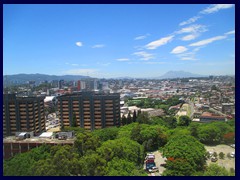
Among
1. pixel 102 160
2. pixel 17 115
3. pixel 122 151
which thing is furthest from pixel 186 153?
pixel 17 115

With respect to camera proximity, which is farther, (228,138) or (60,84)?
(60,84)

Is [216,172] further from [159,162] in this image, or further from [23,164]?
[23,164]

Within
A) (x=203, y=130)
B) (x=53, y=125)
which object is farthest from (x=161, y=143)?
(x=53, y=125)

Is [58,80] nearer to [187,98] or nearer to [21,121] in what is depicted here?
[187,98]

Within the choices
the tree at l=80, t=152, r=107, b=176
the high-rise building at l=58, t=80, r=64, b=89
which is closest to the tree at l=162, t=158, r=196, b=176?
the tree at l=80, t=152, r=107, b=176

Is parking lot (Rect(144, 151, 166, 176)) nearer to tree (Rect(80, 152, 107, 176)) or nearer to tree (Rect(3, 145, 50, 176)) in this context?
tree (Rect(80, 152, 107, 176))

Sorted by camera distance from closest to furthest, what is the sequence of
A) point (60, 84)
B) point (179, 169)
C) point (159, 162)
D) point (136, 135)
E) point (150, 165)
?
point (179, 169) < point (150, 165) < point (159, 162) < point (136, 135) < point (60, 84)

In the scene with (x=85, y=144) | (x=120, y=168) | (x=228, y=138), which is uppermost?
(x=85, y=144)
